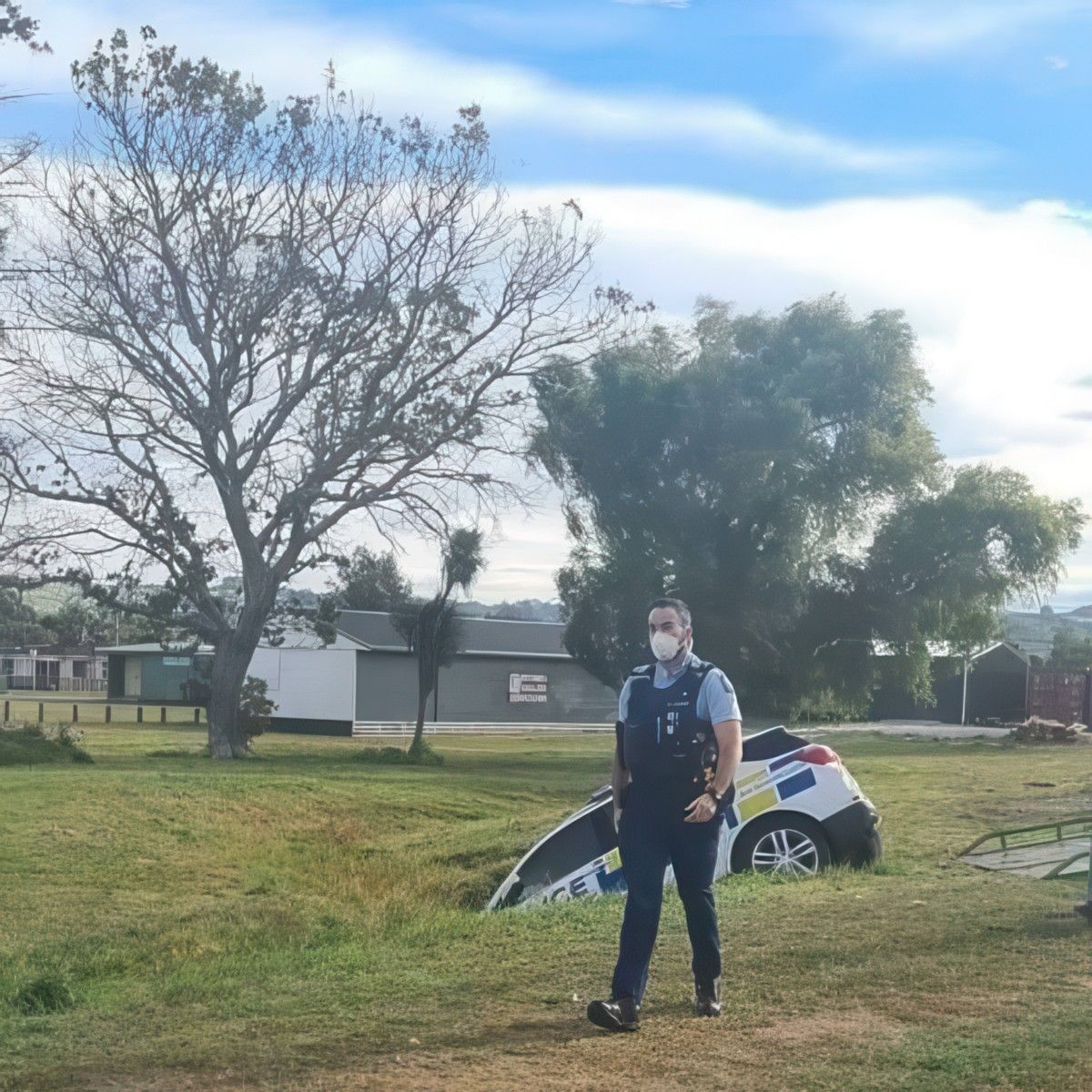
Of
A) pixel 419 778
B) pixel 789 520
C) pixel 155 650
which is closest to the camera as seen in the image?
pixel 419 778

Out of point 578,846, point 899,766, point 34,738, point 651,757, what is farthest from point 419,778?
point 651,757

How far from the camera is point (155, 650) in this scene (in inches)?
2576

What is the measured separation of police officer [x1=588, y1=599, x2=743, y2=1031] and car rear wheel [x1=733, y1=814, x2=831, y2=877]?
4.99 m

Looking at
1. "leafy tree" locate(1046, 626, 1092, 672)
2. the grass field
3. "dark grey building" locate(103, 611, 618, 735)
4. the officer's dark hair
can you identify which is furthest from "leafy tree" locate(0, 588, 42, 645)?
"leafy tree" locate(1046, 626, 1092, 672)

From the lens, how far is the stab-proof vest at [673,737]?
6.07m

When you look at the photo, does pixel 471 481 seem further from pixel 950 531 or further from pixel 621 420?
pixel 950 531

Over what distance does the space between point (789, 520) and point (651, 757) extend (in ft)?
109

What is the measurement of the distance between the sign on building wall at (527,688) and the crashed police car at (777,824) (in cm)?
4366

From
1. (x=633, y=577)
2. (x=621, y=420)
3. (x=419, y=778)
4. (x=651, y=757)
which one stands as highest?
(x=621, y=420)

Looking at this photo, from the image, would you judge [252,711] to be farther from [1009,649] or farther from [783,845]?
[1009,649]

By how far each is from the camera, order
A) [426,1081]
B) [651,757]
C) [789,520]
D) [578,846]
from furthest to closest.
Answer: [789,520] < [578,846] < [651,757] < [426,1081]

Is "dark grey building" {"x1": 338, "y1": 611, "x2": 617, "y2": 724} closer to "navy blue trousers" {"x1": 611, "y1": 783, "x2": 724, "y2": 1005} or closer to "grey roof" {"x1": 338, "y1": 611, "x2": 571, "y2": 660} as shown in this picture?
"grey roof" {"x1": 338, "y1": 611, "x2": 571, "y2": 660}

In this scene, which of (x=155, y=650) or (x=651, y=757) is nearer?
(x=651, y=757)

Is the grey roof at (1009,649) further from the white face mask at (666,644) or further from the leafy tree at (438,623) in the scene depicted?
the white face mask at (666,644)
